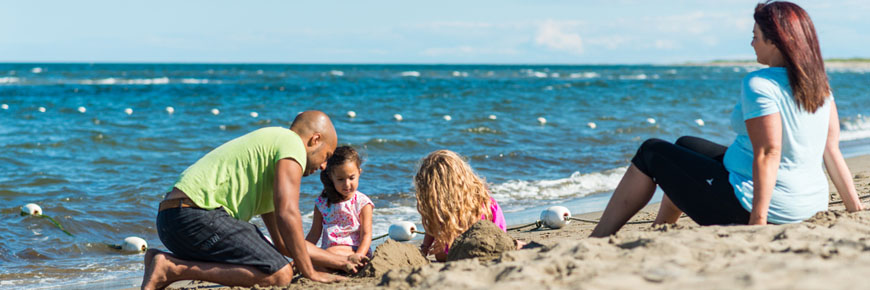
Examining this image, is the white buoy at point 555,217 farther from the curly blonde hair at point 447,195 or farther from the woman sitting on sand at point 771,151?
the woman sitting on sand at point 771,151

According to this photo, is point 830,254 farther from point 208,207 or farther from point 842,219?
point 208,207

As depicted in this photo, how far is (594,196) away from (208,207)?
5.05m

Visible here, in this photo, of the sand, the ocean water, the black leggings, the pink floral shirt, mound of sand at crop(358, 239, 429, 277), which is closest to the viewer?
the sand

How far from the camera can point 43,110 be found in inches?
795

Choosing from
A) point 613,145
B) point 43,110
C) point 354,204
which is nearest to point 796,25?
point 354,204

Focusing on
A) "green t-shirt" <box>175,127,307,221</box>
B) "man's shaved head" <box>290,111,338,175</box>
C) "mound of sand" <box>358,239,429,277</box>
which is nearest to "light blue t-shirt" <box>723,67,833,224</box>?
"mound of sand" <box>358,239,429,277</box>

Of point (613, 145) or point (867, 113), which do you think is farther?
point (867, 113)

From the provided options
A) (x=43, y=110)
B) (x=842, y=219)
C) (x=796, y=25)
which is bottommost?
(x=43, y=110)

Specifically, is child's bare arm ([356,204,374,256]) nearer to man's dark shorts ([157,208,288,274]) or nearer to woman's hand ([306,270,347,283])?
woman's hand ([306,270,347,283])

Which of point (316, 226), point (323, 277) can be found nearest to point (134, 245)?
point (316, 226)

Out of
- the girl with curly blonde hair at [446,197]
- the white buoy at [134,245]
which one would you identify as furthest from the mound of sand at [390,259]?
the white buoy at [134,245]

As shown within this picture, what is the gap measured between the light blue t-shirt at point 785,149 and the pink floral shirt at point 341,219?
2.14 m

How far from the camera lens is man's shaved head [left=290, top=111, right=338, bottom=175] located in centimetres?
383

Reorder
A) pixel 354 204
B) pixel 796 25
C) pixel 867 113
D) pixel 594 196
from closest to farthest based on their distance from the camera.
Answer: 1. pixel 796 25
2. pixel 354 204
3. pixel 594 196
4. pixel 867 113
